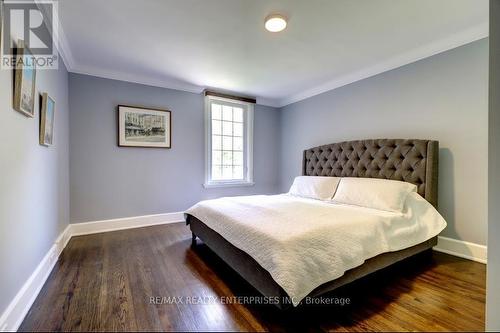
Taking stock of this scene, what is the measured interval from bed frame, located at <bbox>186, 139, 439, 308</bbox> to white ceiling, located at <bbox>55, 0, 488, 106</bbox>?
1.08m

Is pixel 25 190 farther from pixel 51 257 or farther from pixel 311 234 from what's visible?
pixel 311 234

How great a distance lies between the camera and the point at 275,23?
2.12m

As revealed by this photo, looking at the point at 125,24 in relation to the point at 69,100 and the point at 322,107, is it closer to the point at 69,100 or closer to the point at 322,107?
the point at 69,100

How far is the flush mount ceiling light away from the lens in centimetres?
205

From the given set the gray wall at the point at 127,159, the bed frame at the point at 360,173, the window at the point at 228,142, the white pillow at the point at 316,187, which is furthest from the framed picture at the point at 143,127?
the white pillow at the point at 316,187

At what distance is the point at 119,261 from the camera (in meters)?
2.33

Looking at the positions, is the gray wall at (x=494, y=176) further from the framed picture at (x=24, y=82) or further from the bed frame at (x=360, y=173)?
the framed picture at (x=24, y=82)

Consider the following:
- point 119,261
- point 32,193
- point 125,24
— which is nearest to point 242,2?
point 125,24

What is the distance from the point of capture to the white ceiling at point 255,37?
196cm

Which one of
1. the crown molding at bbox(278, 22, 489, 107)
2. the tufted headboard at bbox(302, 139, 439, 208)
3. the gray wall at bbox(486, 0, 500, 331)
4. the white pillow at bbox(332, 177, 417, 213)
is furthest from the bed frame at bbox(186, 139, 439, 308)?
the crown molding at bbox(278, 22, 489, 107)

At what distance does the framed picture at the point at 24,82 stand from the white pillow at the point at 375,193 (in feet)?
10.2

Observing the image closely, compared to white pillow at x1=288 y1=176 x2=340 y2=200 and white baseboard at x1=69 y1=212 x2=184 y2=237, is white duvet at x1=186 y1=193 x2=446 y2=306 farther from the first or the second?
white baseboard at x1=69 y1=212 x2=184 y2=237
